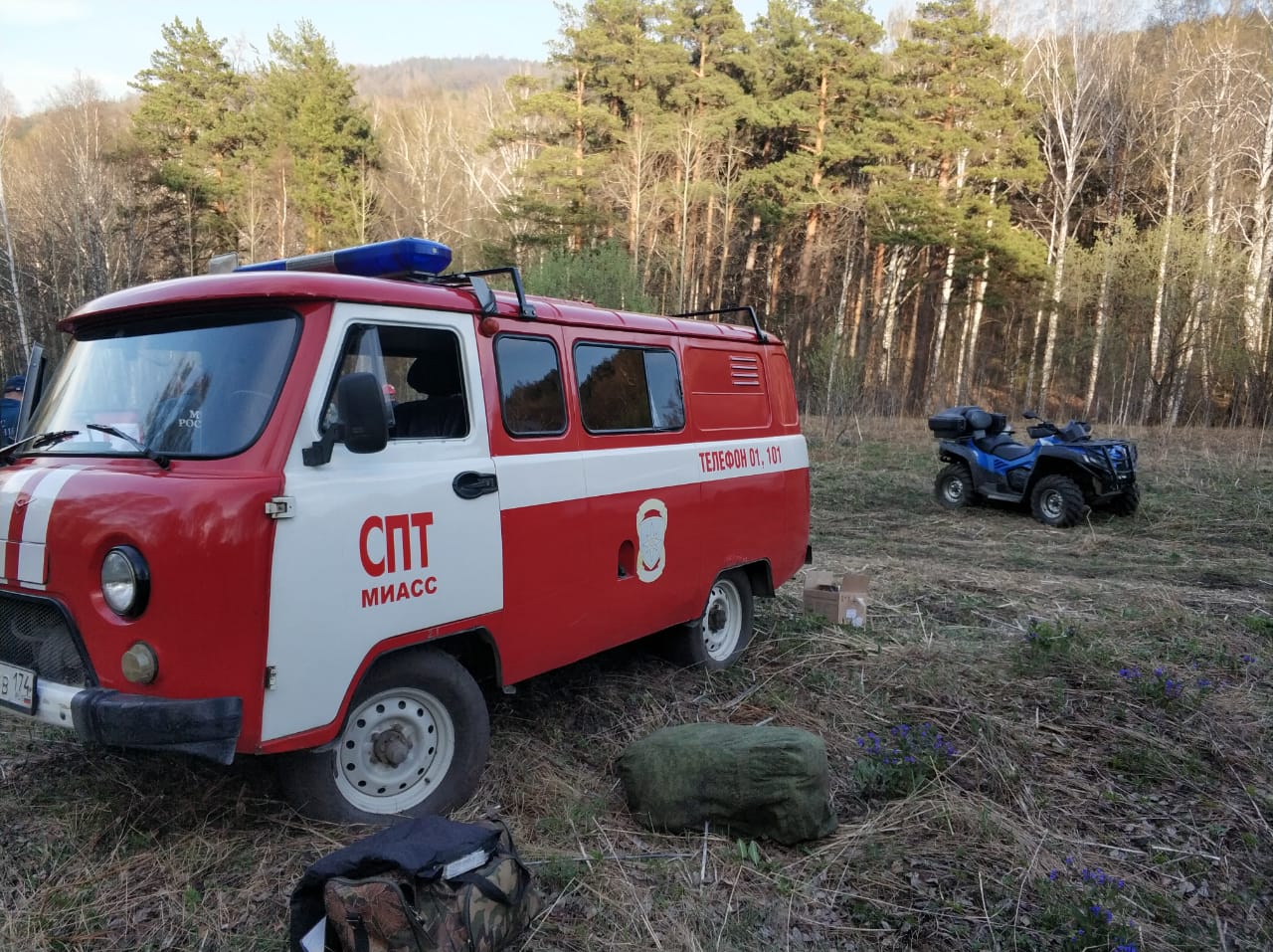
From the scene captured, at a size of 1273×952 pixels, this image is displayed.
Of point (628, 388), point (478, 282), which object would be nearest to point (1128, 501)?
point (628, 388)

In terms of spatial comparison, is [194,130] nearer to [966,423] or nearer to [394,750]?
[966,423]

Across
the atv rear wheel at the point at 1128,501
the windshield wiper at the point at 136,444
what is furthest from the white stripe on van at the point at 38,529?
the atv rear wheel at the point at 1128,501

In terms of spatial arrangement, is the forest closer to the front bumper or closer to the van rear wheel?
the van rear wheel

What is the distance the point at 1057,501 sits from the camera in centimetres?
1140

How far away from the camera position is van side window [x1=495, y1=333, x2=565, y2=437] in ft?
13.2

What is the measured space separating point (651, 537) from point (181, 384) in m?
2.47

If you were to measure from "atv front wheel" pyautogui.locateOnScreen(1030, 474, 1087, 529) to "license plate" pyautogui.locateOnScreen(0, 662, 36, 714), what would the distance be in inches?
438

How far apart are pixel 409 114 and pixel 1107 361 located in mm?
31470

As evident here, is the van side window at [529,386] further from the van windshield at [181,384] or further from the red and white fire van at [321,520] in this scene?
the van windshield at [181,384]

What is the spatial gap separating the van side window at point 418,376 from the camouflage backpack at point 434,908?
168 centimetres

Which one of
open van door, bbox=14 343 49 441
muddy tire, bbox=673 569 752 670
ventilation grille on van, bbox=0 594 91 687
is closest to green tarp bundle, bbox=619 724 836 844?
muddy tire, bbox=673 569 752 670

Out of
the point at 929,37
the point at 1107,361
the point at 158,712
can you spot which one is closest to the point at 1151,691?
the point at 158,712

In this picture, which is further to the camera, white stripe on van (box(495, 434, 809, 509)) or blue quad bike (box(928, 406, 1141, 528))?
blue quad bike (box(928, 406, 1141, 528))

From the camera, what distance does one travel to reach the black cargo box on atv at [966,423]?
1262 cm
